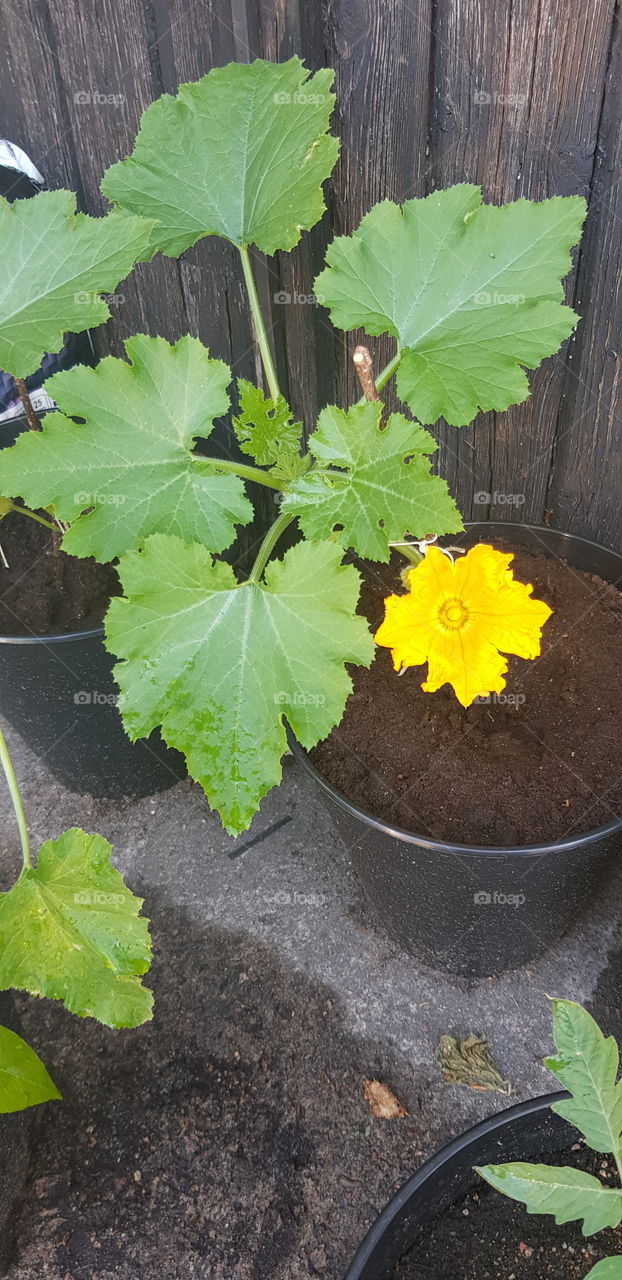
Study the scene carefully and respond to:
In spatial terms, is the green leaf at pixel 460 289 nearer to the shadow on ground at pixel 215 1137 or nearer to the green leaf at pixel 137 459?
the green leaf at pixel 137 459

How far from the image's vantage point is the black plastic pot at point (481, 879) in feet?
5.29

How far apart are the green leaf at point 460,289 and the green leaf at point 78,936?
38.2 inches

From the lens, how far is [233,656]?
1405 mm

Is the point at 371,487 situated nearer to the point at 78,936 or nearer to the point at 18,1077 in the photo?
the point at 78,936

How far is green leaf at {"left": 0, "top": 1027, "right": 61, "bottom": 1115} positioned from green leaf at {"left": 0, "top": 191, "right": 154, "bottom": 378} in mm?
1112

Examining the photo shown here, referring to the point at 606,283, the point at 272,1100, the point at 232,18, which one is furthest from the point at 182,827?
the point at 232,18

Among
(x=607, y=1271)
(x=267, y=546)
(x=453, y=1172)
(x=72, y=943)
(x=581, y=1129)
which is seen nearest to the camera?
(x=607, y=1271)

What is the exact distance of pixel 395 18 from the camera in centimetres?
164

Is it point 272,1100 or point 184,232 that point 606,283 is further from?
point 272,1100

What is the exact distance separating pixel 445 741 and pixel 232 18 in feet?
4.88

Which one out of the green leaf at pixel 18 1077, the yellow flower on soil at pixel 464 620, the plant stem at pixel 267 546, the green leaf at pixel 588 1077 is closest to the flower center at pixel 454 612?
→ the yellow flower on soil at pixel 464 620

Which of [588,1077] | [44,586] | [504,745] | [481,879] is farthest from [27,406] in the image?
[588,1077]

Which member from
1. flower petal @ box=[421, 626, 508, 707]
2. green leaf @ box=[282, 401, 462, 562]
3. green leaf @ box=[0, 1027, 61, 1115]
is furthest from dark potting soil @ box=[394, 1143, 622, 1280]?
green leaf @ box=[282, 401, 462, 562]

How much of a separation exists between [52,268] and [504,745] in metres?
1.18
